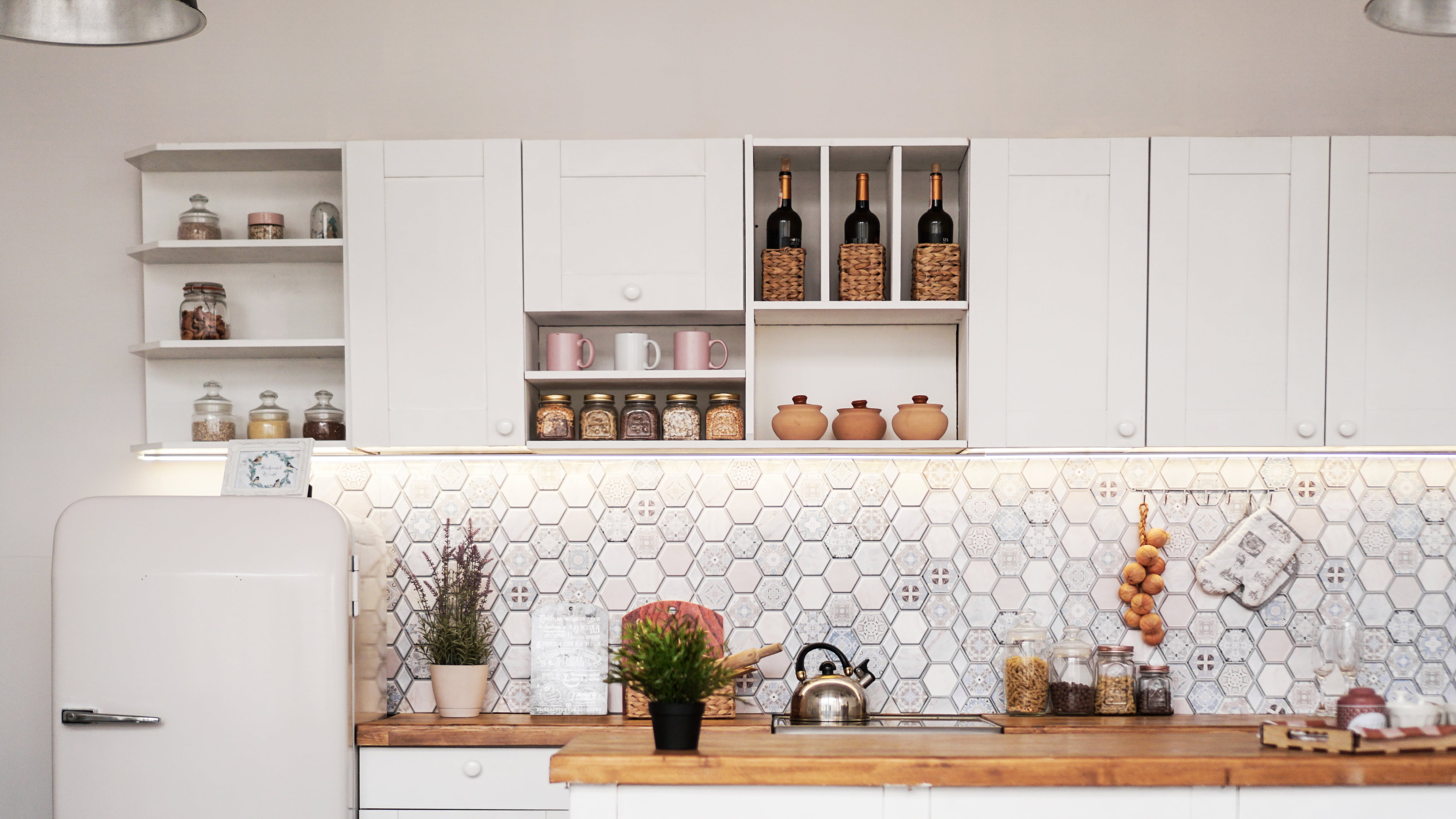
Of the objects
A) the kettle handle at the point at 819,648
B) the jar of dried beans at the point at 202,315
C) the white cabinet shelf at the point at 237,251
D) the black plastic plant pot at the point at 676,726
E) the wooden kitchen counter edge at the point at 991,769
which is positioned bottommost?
the kettle handle at the point at 819,648

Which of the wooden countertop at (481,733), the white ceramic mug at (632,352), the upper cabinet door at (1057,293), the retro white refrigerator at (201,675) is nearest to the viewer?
the retro white refrigerator at (201,675)

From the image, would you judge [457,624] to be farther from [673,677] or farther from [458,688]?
[673,677]

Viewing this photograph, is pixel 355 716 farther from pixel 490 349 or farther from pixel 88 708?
pixel 490 349

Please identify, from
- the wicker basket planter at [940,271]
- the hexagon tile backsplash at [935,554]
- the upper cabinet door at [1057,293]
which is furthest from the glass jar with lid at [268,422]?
the upper cabinet door at [1057,293]

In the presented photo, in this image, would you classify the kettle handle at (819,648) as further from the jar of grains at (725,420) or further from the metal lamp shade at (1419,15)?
the metal lamp shade at (1419,15)

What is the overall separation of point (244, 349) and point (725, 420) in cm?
141

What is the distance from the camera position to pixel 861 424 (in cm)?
307

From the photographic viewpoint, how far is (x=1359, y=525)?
10.8 feet

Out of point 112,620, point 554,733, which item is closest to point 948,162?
point 554,733

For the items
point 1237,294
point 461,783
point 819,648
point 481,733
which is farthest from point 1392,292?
point 461,783

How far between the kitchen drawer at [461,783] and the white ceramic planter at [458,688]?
0.71 feet

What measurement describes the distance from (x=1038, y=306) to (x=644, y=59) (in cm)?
147

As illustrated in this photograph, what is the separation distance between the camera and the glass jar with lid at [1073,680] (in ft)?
10.0

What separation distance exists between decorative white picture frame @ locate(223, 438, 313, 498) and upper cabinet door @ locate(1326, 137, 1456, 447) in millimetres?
2840
